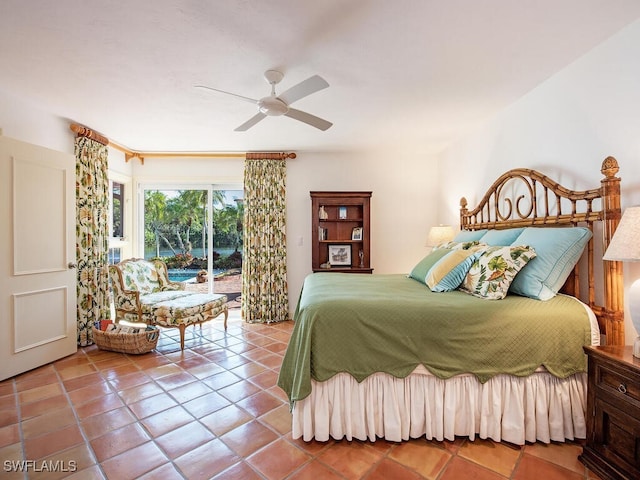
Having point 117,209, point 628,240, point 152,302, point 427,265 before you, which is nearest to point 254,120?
point 427,265

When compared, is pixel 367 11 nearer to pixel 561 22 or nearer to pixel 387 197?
pixel 561 22

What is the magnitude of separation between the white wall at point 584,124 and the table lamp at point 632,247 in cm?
43

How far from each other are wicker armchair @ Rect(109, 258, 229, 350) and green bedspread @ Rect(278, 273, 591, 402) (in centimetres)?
207

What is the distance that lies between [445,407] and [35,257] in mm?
3633

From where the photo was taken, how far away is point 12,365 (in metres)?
2.53

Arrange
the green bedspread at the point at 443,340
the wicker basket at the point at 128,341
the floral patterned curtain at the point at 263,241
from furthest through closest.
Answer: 1. the floral patterned curtain at the point at 263,241
2. the wicker basket at the point at 128,341
3. the green bedspread at the point at 443,340

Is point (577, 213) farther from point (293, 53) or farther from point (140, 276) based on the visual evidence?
point (140, 276)

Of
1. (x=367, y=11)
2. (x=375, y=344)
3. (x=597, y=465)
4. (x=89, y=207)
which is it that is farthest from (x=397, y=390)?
(x=89, y=207)

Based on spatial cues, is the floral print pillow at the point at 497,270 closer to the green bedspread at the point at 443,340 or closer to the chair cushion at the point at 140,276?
the green bedspread at the point at 443,340

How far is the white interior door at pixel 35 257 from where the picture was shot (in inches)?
99.3

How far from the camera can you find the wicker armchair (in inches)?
127

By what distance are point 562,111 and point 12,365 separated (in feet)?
16.3

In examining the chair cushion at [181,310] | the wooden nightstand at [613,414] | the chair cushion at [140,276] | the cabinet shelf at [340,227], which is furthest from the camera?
the cabinet shelf at [340,227]

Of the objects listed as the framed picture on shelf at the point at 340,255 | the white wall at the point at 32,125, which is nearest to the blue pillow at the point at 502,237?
the framed picture on shelf at the point at 340,255
